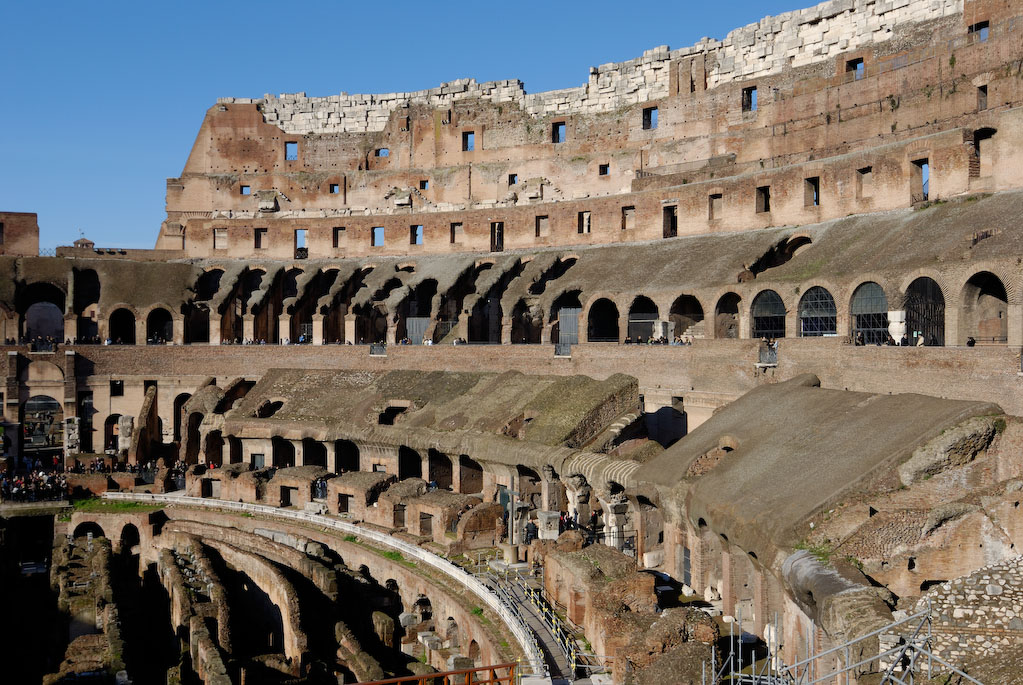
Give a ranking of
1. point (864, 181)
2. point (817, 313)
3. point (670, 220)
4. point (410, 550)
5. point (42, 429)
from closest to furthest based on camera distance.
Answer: point (410, 550), point (817, 313), point (864, 181), point (670, 220), point (42, 429)

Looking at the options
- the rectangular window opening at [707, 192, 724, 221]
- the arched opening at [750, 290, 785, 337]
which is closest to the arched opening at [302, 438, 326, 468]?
the arched opening at [750, 290, 785, 337]

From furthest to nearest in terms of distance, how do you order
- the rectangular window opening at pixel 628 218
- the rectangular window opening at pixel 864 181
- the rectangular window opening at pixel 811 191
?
1. the rectangular window opening at pixel 628 218
2. the rectangular window opening at pixel 811 191
3. the rectangular window opening at pixel 864 181

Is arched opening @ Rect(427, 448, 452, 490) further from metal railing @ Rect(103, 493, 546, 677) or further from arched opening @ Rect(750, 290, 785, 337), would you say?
arched opening @ Rect(750, 290, 785, 337)

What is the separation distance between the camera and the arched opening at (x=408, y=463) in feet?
112

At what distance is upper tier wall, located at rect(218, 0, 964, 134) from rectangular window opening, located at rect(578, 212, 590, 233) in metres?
7.39

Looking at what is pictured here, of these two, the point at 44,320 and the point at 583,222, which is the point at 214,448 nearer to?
the point at 583,222

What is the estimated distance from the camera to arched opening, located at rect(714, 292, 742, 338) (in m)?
33.1

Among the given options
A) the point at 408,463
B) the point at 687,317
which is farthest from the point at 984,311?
the point at 408,463

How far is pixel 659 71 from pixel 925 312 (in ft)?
79.6

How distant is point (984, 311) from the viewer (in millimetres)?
24875

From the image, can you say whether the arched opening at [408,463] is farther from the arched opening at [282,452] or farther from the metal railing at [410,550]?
the arched opening at [282,452]

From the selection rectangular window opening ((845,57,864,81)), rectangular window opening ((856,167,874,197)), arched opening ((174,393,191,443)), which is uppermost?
rectangular window opening ((845,57,864,81))

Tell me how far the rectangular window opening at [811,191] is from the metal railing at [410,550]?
18.8m

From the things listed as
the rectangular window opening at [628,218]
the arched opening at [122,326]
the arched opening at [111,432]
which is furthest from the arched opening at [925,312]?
the arched opening at [122,326]
